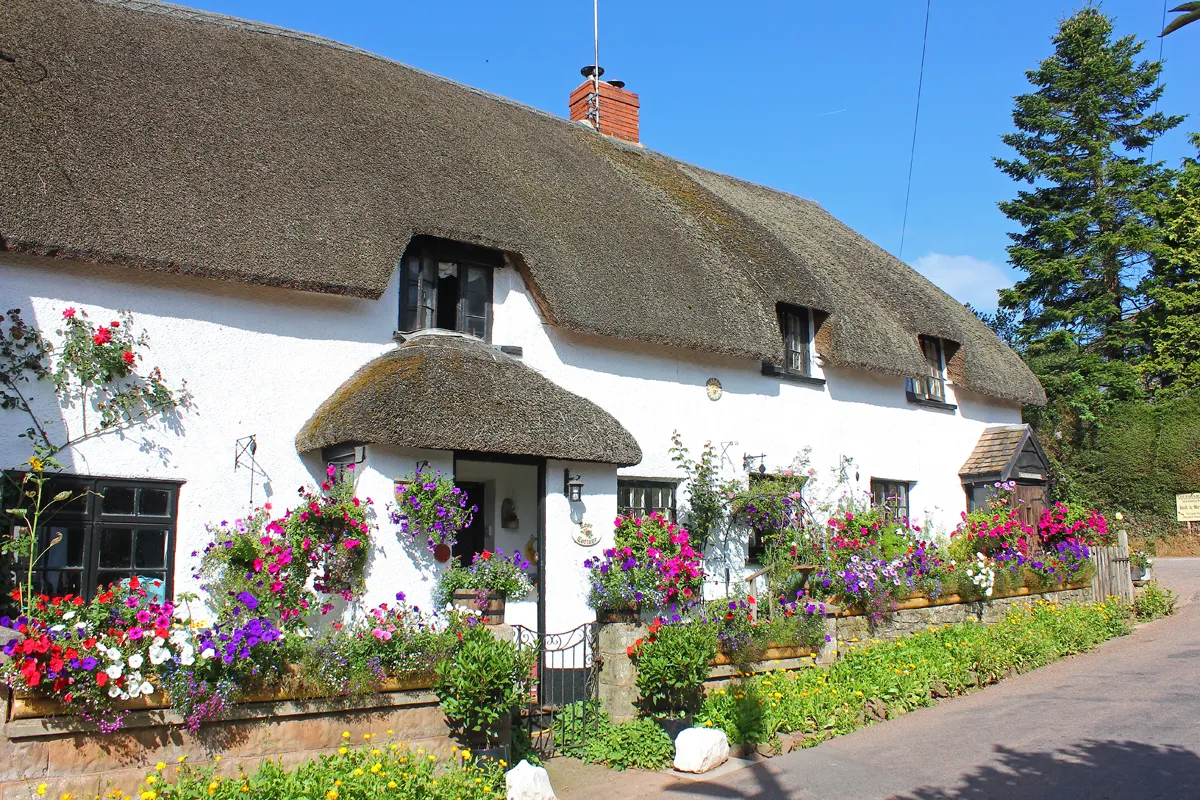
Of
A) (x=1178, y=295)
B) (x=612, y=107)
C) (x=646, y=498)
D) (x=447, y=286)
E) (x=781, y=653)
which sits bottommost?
(x=781, y=653)

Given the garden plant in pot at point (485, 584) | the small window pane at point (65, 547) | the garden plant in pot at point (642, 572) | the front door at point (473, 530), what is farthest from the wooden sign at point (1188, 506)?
the small window pane at point (65, 547)

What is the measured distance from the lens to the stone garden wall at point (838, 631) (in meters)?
8.52

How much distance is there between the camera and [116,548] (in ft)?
26.3

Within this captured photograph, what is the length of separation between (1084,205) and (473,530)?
1958cm

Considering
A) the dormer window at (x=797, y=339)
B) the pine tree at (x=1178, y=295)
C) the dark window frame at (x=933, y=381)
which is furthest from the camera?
the pine tree at (x=1178, y=295)

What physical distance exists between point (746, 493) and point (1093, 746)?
4793 mm

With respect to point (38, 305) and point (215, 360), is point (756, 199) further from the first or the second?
point (38, 305)

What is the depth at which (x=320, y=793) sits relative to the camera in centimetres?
591

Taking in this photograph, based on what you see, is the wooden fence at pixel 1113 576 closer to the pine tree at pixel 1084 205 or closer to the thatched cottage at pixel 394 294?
the thatched cottage at pixel 394 294

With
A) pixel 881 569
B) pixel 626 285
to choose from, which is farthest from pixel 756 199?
pixel 881 569

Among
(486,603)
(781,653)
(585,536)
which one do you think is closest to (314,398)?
(486,603)

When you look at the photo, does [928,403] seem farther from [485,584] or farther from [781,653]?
[485,584]

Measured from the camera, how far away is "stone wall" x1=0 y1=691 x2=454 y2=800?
225 inches

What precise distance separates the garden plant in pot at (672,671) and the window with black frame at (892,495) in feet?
21.3
